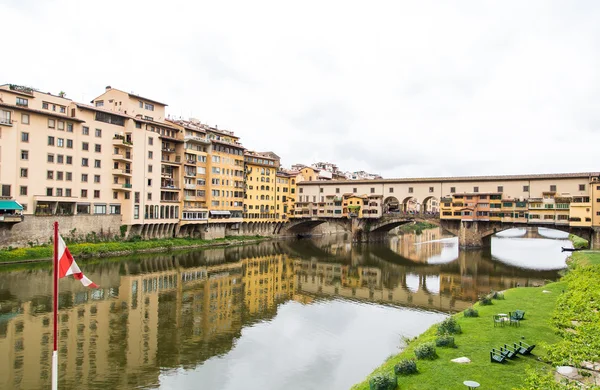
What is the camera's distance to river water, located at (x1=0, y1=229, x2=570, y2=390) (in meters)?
17.0

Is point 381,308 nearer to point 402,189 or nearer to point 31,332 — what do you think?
point 31,332

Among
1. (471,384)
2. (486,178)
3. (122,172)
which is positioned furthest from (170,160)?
(471,384)

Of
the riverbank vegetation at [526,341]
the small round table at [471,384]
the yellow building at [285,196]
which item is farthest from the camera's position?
the yellow building at [285,196]

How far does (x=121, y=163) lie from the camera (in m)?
53.9

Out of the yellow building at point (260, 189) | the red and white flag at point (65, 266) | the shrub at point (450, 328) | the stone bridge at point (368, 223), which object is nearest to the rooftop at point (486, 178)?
the stone bridge at point (368, 223)

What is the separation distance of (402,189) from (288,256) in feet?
94.4

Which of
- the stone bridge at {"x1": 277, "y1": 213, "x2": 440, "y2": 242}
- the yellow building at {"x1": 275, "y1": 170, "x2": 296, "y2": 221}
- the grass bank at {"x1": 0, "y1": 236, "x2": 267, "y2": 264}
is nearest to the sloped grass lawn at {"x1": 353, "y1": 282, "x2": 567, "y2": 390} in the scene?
the grass bank at {"x1": 0, "y1": 236, "x2": 267, "y2": 264}

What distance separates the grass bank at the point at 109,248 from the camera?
4016 cm

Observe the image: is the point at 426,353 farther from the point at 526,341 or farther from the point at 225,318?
the point at 225,318

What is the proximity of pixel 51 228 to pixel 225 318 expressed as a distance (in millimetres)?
29883

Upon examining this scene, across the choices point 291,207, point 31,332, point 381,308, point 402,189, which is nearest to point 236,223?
point 291,207

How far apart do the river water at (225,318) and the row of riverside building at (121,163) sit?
985 cm

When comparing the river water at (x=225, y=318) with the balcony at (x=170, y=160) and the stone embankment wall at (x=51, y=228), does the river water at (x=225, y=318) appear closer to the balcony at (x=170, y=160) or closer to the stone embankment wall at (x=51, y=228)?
the stone embankment wall at (x=51, y=228)

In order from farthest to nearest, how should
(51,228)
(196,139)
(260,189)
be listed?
(260,189)
(196,139)
(51,228)
